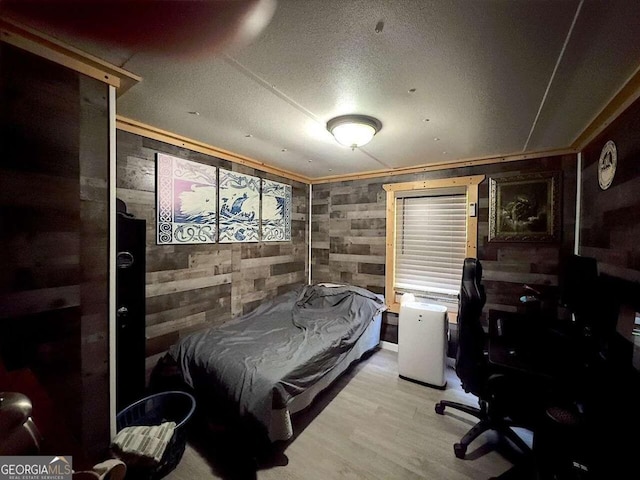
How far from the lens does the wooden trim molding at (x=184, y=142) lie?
2066mm

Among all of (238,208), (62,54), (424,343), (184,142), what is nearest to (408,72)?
(62,54)

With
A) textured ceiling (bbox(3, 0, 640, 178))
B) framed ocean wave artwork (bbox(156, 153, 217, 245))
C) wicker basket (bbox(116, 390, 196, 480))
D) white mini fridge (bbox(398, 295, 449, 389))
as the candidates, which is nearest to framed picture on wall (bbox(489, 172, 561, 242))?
textured ceiling (bbox(3, 0, 640, 178))

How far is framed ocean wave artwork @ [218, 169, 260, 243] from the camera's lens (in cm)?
283

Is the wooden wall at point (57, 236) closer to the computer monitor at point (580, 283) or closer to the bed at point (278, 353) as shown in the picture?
the bed at point (278, 353)

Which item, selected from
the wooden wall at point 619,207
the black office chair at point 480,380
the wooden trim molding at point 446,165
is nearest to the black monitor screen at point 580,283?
the wooden wall at point 619,207

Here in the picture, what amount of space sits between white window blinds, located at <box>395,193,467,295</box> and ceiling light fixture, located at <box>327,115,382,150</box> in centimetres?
168

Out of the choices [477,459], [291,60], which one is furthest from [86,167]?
[477,459]

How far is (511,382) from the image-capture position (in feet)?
5.20

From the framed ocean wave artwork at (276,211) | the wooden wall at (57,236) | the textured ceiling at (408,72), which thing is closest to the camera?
the textured ceiling at (408,72)

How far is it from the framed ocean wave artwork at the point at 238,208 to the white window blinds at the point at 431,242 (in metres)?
1.92

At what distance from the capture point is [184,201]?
8.09ft

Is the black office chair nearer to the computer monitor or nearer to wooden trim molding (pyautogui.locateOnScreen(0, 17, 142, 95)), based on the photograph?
the computer monitor

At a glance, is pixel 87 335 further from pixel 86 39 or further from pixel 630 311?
pixel 630 311

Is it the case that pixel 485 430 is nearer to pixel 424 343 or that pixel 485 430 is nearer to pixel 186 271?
pixel 424 343
